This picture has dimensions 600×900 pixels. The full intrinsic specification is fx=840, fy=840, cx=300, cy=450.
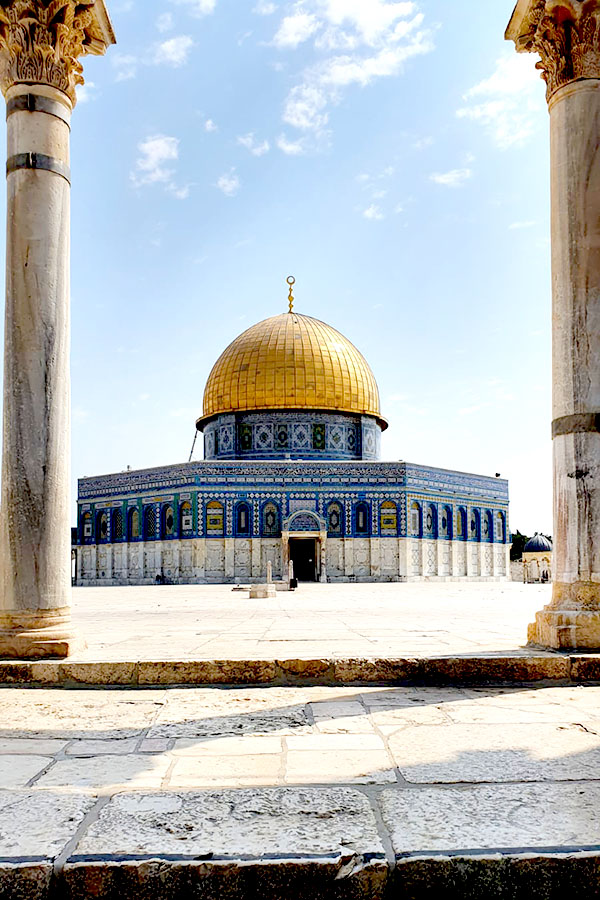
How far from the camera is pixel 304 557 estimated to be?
120 feet

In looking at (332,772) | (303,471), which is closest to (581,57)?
(332,772)

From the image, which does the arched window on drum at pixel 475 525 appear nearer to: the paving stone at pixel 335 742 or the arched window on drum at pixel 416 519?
the arched window on drum at pixel 416 519

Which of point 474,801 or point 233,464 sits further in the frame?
point 233,464

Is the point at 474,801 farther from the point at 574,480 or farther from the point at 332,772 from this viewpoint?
the point at 574,480

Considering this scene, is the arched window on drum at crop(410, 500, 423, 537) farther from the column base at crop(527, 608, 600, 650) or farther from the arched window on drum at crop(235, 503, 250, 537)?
the column base at crop(527, 608, 600, 650)

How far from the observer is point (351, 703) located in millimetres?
4320

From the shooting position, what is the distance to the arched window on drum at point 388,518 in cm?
3547

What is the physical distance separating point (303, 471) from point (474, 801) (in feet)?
108

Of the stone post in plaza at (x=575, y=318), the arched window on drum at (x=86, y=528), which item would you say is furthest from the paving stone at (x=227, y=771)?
the arched window on drum at (x=86, y=528)

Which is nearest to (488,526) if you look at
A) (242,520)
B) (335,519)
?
(335,519)

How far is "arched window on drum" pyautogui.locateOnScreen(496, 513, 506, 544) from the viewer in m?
41.4

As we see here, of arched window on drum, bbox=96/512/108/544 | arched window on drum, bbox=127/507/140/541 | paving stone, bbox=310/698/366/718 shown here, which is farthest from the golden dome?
paving stone, bbox=310/698/366/718

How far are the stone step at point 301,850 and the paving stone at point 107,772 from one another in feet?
0.81

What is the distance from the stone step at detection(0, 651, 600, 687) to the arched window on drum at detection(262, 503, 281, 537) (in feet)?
99.0
